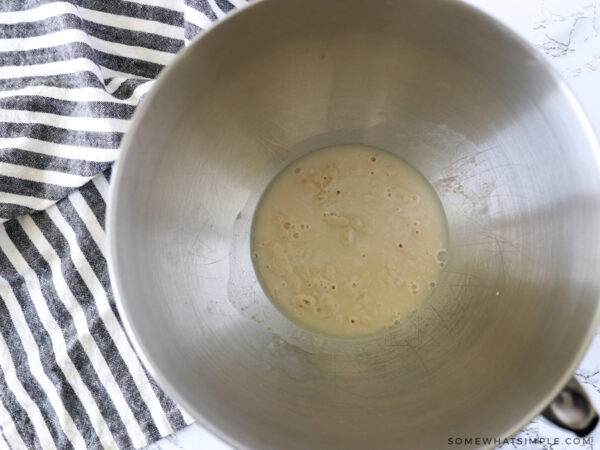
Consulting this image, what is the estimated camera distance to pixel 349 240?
848 millimetres

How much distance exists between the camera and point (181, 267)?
2.40ft

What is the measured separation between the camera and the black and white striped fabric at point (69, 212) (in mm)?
830

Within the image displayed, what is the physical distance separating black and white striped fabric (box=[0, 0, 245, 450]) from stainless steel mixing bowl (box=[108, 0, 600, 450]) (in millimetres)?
171

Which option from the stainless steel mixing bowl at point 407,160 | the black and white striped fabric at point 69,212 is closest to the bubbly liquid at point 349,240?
the stainless steel mixing bowl at point 407,160

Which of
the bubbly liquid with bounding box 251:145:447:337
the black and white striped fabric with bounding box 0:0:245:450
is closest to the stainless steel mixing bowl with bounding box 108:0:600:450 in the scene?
the bubbly liquid with bounding box 251:145:447:337

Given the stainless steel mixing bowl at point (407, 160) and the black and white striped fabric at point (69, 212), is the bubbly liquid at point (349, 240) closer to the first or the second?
the stainless steel mixing bowl at point (407, 160)

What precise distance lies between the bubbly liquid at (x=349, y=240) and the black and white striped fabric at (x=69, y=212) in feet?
0.79

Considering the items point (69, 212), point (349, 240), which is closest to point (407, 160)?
point (349, 240)

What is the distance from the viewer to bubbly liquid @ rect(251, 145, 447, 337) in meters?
0.82

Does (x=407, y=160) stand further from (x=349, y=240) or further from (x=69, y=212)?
(x=69, y=212)

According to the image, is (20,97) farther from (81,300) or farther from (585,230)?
(585,230)

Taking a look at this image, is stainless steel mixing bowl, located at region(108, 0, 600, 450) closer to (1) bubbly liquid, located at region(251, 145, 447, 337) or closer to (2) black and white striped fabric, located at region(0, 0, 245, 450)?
(1) bubbly liquid, located at region(251, 145, 447, 337)

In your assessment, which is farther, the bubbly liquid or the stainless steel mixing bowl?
the bubbly liquid

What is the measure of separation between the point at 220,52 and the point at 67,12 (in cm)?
32
